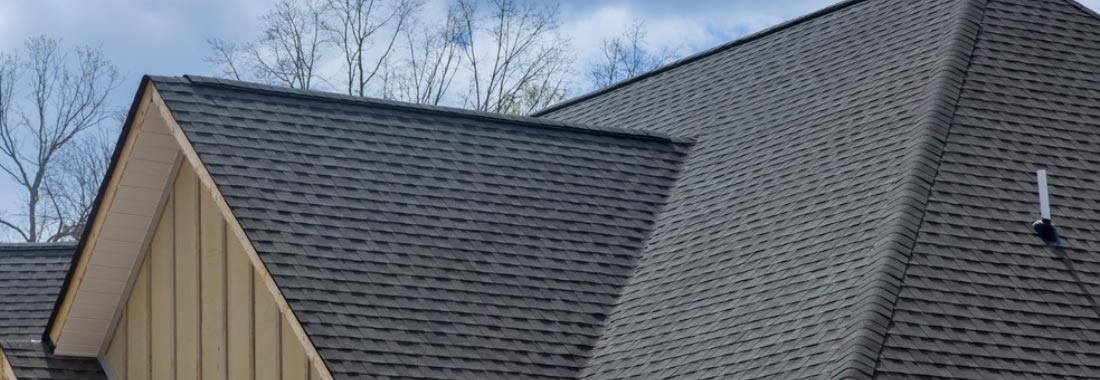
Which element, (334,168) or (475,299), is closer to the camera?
(475,299)

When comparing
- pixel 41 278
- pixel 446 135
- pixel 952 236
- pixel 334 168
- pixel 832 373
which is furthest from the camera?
pixel 41 278

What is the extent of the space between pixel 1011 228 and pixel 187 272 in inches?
267

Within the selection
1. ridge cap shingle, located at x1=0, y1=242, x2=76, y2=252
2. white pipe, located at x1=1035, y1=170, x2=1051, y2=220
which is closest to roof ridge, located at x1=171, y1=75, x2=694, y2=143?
white pipe, located at x1=1035, y1=170, x2=1051, y2=220

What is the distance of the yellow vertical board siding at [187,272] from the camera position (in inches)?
543

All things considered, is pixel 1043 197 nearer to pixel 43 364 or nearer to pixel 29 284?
pixel 43 364

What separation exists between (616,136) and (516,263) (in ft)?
9.54

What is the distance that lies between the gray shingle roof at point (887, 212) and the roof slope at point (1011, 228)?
0.02 m

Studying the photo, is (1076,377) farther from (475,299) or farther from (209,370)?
(209,370)

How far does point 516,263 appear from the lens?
13.0m

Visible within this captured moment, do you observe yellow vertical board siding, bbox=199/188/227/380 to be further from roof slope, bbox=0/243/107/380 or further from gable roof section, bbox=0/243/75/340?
gable roof section, bbox=0/243/75/340

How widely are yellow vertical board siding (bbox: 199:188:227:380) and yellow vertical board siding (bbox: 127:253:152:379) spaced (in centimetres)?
123

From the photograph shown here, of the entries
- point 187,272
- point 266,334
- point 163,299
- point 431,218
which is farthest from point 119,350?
point 431,218

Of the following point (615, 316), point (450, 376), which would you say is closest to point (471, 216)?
point (615, 316)

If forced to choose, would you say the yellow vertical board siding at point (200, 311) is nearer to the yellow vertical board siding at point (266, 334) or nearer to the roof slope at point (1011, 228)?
the yellow vertical board siding at point (266, 334)
